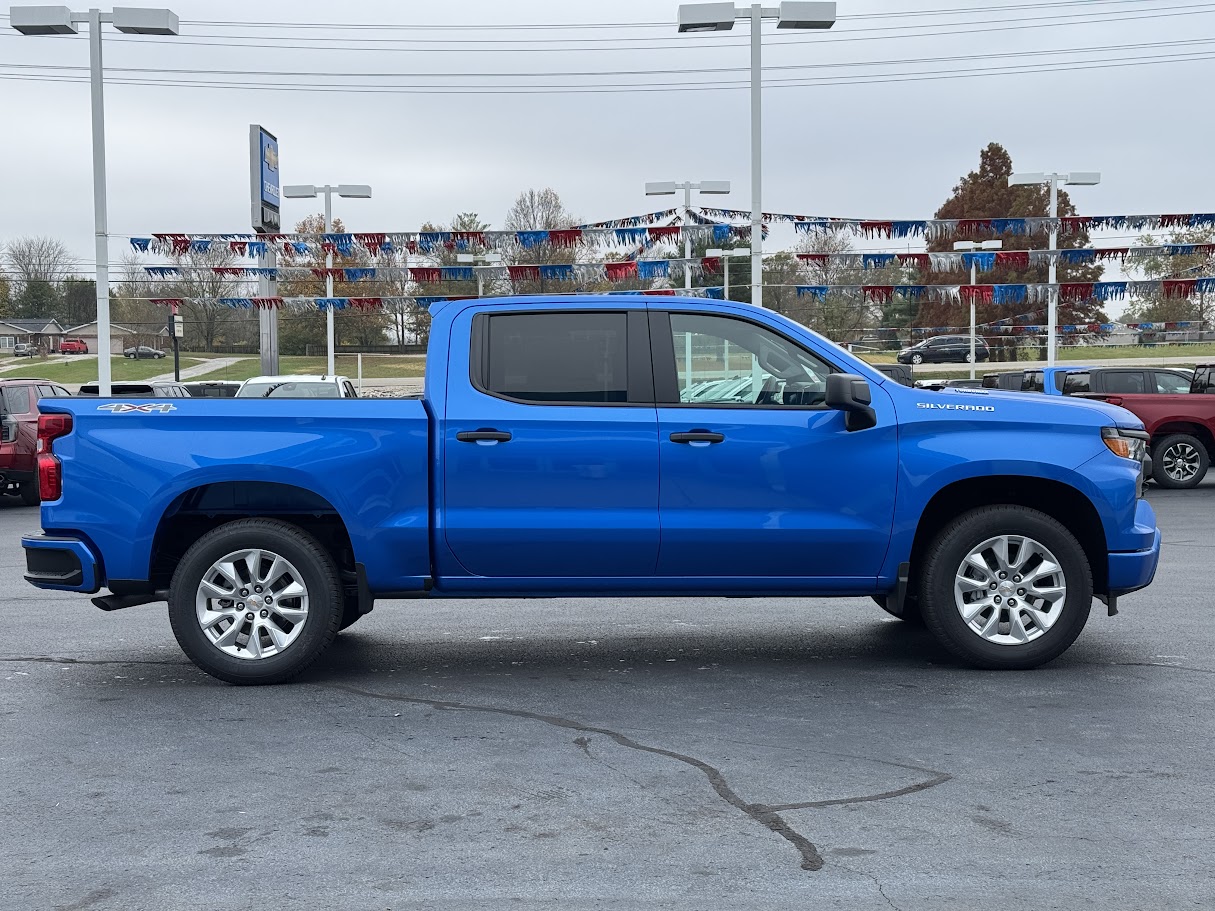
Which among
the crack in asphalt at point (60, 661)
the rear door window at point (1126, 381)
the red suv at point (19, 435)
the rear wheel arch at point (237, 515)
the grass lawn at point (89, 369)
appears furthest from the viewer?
the grass lawn at point (89, 369)

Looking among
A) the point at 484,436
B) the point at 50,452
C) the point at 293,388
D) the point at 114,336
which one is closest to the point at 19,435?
the point at 293,388

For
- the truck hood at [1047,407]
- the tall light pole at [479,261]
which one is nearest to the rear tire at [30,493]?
the tall light pole at [479,261]

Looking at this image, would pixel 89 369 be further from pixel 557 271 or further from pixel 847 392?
pixel 847 392

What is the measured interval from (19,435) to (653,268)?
39.3 ft

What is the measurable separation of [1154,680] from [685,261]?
59.9 feet

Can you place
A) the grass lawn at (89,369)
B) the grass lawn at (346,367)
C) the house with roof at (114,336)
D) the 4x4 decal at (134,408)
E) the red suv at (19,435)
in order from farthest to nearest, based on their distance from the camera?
1. the house with roof at (114,336)
2. the grass lawn at (89,369)
3. the grass lawn at (346,367)
4. the red suv at (19,435)
5. the 4x4 decal at (134,408)

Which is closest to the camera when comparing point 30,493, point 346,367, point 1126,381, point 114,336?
point 30,493

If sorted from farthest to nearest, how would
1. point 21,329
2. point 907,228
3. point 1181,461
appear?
1. point 21,329
2. point 907,228
3. point 1181,461

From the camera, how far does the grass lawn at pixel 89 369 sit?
204 feet

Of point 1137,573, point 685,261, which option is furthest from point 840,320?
point 1137,573

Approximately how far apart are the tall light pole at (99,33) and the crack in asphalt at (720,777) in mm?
15412

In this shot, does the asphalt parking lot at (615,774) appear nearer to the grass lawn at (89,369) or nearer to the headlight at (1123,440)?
the headlight at (1123,440)

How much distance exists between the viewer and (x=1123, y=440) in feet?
22.7

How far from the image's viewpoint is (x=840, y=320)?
6169 cm
